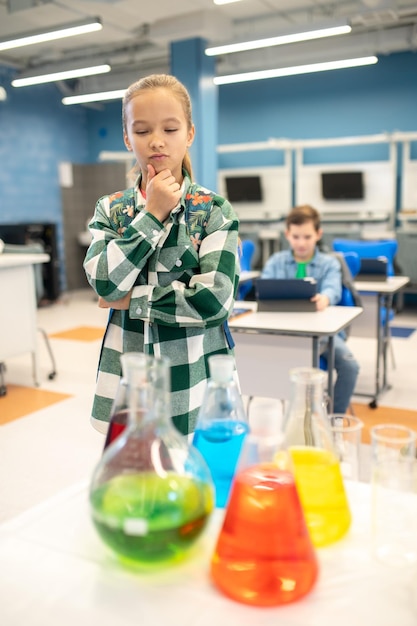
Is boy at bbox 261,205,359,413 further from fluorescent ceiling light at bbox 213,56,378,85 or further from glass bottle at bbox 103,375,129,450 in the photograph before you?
fluorescent ceiling light at bbox 213,56,378,85

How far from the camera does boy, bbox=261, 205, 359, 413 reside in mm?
3018

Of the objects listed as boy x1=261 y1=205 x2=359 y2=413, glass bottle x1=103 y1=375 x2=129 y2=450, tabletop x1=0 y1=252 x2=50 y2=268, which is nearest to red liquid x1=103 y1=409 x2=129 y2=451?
glass bottle x1=103 y1=375 x2=129 y2=450

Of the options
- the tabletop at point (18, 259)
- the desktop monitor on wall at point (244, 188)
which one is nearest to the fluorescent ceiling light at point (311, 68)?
the desktop monitor on wall at point (244, 188)

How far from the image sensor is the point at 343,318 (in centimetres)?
271

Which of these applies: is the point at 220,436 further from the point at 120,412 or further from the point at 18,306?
the point at 18,306

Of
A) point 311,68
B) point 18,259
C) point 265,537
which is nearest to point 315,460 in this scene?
point 265,537

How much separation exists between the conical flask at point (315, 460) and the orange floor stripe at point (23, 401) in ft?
10.0

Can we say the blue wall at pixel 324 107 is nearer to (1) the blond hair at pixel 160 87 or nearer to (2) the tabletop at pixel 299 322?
(2) the tabletop at pixel 299 322

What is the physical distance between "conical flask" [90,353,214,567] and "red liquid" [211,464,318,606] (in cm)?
4

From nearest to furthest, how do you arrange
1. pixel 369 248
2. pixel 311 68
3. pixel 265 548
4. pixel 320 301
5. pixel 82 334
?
pixel 265 548 < pixel 320 301 < pixel 369 248 < pixel 82 334 < pixel 311 68

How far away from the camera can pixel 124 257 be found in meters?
1.09

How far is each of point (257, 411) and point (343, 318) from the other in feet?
7.16

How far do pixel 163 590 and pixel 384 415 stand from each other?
3114mm

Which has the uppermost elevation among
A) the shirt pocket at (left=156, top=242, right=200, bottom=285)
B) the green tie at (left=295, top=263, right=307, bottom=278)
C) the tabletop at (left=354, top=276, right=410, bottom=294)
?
the shirt pocket at (left=156, top=242, right=200, bottom=285)
